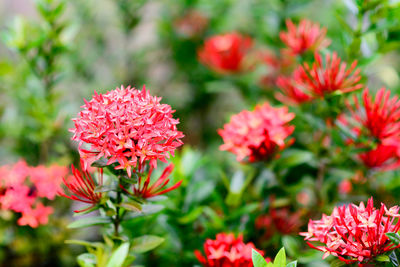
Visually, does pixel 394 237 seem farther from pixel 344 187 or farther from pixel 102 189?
pixel 344 187

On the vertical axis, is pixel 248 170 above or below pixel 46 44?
below

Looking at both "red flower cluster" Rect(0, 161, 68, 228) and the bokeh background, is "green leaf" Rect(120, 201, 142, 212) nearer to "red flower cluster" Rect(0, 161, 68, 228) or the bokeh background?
the bokeh background

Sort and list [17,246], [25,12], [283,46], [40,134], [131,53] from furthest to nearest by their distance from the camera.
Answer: [25,12] → [131,53] → [283,46] → [40,134] → [17,246]

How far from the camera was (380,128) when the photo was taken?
920mm

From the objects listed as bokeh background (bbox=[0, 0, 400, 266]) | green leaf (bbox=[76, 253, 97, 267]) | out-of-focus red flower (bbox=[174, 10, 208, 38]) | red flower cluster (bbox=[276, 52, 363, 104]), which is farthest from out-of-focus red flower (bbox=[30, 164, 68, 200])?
out-of-focus red flower (bbox=[174, 10, 208, 38])

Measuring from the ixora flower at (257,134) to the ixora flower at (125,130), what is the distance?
242 mm

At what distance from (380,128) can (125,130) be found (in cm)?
63

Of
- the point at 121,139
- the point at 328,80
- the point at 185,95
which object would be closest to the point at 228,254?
the point at 121,139

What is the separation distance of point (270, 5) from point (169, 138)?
1.05 metres

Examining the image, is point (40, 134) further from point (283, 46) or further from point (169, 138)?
point (283, 46)

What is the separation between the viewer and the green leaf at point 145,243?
0.81 m

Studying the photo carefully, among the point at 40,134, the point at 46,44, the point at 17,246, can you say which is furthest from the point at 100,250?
the point at 46,44

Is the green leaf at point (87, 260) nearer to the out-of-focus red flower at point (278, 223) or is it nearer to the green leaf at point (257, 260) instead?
the green leaf at point (257, 260)

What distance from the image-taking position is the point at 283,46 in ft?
4.93
